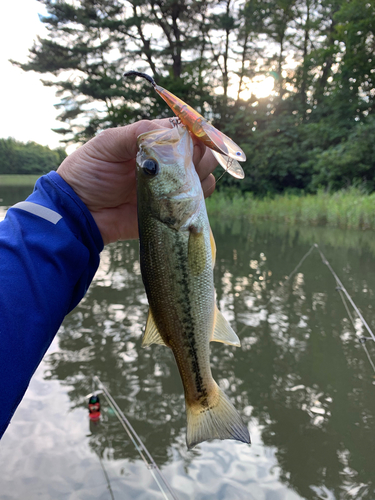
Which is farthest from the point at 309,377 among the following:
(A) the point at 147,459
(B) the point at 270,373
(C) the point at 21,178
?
(C) the point at 21,178

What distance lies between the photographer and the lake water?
305 centimetres

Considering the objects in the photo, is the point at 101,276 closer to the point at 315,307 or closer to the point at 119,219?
the point at 315,307

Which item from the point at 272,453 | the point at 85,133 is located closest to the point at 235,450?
the point at 272,453

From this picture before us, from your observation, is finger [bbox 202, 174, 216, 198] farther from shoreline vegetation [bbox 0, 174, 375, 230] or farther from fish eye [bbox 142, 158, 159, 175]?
shoreline vegetation [bbox 0, 174, 375, 230]

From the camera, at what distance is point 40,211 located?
1.42m

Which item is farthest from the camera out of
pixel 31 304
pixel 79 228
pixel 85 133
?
pixel 85 133

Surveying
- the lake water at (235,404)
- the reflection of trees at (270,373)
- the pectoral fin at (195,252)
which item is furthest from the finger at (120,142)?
the reflection of trees at (270,373)

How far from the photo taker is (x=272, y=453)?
3.34 m

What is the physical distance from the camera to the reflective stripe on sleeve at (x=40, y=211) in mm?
1417

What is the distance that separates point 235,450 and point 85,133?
22932 millimetres

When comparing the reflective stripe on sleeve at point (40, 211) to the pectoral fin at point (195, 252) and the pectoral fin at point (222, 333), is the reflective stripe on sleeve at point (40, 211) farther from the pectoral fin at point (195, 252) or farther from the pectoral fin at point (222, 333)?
the pectoral fin at point (222, 333)

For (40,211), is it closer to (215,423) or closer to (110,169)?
(110,169)

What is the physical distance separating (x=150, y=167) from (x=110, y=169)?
1.43 feet

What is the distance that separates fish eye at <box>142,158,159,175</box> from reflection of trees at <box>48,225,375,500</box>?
9.72 ft
